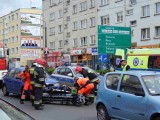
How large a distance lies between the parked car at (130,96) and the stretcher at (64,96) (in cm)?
417

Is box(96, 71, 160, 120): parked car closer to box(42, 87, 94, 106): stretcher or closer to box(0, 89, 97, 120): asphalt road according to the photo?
box(0, 89, 97, 120): asphalt road

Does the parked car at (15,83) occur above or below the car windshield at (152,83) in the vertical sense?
below

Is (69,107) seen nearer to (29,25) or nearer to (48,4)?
(48,4)

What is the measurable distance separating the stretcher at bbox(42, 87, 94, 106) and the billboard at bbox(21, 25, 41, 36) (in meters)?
73.0

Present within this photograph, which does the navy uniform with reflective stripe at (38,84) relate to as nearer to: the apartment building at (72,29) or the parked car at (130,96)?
the parked car at (130,96)

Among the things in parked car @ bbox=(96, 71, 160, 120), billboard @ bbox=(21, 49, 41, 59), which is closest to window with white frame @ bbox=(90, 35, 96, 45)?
billboard @ bbox=(21, 49, 41, 59)

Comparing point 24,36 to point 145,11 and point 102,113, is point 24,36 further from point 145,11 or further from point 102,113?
point 102,113

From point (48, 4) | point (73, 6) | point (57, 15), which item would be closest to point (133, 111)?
point (73, 6)

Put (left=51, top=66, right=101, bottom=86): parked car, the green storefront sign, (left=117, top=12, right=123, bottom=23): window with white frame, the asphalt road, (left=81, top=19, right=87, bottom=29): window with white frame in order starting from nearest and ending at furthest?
the asphalt road, (left=51, top=66, right=101, bottom=86): parked car, the green storefront sign, (left=117, top=12, right=123, bottom=23): window with white frame, (left=81, top=19, right=87, bottom=29): window with white frame

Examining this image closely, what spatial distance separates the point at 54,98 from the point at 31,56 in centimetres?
7319

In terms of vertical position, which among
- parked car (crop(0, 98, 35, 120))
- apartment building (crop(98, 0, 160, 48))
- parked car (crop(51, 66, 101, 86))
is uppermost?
apartment building (crop(98, 0, 160, 48))

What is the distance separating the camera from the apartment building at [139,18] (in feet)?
125

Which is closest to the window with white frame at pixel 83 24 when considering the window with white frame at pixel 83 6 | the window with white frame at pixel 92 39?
the window with white frame at pixel 83 6

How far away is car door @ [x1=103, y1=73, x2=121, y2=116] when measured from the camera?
30.2ft
